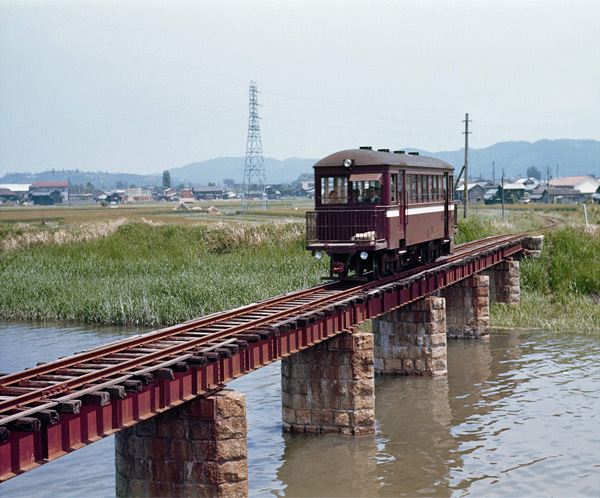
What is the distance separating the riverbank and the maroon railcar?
10.2m

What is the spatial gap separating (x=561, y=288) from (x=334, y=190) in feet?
59.7

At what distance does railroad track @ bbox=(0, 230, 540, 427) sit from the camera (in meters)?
10.2

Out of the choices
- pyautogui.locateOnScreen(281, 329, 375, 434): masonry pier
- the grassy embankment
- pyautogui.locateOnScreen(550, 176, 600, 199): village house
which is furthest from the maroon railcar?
pyautogui.locateOnScreen(550, 176, 600, 199): village house

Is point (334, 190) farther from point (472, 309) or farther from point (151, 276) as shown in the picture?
point (151, 276)

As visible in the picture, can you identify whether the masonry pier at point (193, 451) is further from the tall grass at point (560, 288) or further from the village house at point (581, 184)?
the village house at point (581, 184)

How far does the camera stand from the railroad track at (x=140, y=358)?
1020 cm

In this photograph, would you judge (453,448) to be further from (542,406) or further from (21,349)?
(21,349)

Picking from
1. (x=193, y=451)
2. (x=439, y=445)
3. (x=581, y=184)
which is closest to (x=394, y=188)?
(x=439, y=445)

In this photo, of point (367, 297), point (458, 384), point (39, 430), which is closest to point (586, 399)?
point (458, 384)

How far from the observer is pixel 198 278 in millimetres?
33969

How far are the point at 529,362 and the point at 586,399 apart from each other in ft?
15.6

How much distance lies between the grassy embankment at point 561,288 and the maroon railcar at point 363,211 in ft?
38.9

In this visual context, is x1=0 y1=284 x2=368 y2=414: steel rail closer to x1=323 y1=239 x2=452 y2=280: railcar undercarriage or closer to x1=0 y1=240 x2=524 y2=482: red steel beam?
x1=0 y1=240 x2=524 y2=482: red steel beam

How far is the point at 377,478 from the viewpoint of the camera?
15.4m
